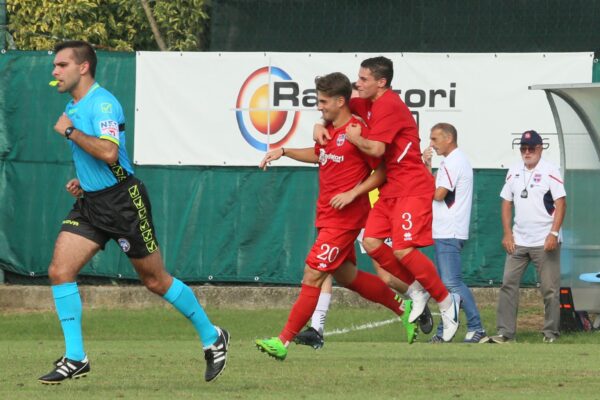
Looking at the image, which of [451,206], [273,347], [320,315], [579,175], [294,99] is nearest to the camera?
[273,347]

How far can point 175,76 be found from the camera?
1612 centimetres

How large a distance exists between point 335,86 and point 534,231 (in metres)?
3.96

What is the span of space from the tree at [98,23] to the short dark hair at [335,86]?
8265 millimetres

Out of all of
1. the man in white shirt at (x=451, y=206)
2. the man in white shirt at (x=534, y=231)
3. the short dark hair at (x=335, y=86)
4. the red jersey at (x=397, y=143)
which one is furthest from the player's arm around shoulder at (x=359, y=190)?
the man in white shirt at (x=534, y=231)

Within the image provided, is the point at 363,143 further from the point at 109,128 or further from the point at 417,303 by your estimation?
the point at 109,128

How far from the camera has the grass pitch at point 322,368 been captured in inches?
326

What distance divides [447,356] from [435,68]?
221 inches

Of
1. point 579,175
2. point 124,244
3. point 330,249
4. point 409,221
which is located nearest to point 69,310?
point 124,244

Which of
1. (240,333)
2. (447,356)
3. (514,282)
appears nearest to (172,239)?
(240,333)

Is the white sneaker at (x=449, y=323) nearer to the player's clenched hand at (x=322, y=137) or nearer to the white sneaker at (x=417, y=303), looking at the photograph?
the white sneaker at (x=417, y=303)

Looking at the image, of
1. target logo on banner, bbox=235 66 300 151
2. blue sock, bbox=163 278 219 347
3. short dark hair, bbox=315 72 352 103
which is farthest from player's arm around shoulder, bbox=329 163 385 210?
target logo on banner, bbox=235 66 300 151

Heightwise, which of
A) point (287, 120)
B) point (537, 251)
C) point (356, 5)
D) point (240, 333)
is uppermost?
Answer: point (356, 5)

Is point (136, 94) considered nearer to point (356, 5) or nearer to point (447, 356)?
point (356, 5)

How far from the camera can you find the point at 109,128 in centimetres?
855
